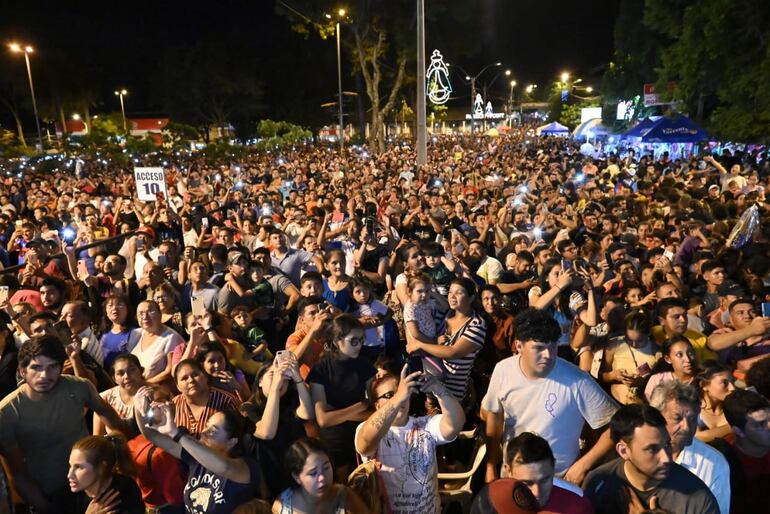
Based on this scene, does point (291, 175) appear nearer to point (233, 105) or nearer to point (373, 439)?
point (373, 439)

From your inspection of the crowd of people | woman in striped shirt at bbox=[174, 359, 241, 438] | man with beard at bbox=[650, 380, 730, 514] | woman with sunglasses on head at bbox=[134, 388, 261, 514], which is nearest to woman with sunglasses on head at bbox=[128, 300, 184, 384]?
the crowd of people

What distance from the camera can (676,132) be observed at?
2072cm

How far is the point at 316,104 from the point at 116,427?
59.7 m

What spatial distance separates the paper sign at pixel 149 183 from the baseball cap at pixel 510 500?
9523 mm

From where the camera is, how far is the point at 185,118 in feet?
193

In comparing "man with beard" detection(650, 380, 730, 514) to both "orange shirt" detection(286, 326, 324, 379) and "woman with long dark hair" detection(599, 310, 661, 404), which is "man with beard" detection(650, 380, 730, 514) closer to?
"woman with long dark hair" detection(599, 310, 661, 404)

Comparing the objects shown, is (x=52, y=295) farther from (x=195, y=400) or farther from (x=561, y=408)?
(x=561, y=408)

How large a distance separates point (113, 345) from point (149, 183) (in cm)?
663

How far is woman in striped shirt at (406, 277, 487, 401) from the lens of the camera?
4.29 m

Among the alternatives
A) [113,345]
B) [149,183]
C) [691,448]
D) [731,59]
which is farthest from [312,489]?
[731,59]

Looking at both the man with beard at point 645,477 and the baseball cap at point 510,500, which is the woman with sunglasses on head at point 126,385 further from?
the man with beard at point 645,477

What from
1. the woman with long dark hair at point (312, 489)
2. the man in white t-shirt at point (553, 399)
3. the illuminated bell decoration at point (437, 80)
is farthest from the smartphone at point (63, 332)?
the illuminated bell decoration at point (437, 80)

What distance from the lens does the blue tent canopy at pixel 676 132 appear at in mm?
20625

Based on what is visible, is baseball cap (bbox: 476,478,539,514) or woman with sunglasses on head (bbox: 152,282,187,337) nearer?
baseball cap (bbox: 476,478,539,514)
